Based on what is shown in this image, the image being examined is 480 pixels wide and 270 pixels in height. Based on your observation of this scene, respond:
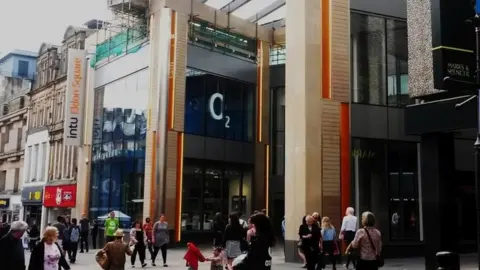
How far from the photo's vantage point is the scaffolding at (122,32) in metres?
27.1

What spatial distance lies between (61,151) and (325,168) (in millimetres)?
23448

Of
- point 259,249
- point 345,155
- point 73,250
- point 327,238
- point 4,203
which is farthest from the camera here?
point 4,203

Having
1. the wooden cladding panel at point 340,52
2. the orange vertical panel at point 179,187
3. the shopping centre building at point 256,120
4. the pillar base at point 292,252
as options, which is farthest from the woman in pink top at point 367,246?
the orange vertical panel at point 179,187

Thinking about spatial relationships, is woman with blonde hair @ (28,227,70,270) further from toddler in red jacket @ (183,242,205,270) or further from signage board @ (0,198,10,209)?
signage board @ (0,198,10,209)

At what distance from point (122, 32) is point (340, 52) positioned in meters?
14.4

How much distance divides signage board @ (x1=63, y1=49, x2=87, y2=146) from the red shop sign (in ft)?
A: 11.2

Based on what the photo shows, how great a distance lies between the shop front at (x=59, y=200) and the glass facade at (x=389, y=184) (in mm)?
19416

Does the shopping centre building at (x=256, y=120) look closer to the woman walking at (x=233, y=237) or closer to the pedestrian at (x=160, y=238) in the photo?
the pedestrian at (x=160, y=238)

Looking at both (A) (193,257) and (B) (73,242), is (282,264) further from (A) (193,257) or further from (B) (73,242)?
(B) (73,242)

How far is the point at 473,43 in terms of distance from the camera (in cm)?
1170

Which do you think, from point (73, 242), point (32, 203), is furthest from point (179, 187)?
point (32, 203)

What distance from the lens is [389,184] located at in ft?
65.9

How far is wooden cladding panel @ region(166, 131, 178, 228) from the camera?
24.6 metres

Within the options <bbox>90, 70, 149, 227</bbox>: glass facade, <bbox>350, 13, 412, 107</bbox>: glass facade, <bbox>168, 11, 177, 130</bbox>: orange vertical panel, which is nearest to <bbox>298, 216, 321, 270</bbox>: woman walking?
<bbox>350, 13, 412, 107</bbox>: glass facade
